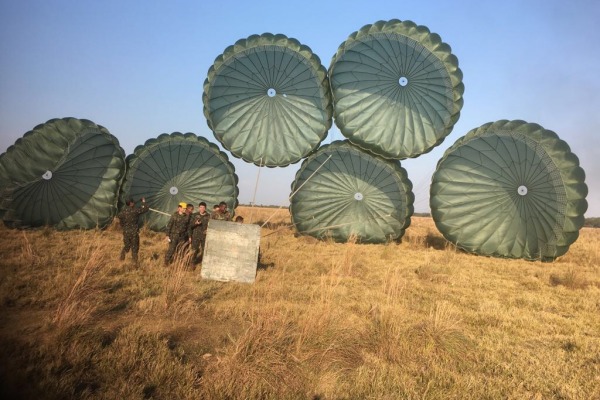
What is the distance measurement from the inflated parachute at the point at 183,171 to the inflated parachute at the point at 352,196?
298 cm

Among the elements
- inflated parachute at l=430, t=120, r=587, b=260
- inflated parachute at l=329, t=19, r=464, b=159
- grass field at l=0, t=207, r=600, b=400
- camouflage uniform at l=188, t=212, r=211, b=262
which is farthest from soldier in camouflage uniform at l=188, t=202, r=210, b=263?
inflated parachute at l=430, t=120, r=587, b=260

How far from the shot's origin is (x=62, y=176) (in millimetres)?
14586

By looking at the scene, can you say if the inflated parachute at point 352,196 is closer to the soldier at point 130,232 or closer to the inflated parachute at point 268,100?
the inflated parachute at point 268,100

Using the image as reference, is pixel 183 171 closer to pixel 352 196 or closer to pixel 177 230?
pixel 177 230

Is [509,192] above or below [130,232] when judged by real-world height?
above

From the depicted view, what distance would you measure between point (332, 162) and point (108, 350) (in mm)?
11767

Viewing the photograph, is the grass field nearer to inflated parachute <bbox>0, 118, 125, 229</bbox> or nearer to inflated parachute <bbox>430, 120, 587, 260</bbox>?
inflated parachute <bbox>430, 120, 587, 260</bbox>

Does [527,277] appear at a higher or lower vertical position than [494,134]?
lower

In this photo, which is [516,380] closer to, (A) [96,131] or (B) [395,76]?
(B) [395,76]

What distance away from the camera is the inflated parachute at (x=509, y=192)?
12977 millimetres

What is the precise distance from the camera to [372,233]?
15.2m

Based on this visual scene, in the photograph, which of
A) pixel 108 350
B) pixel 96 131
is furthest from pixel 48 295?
pixel 96 131

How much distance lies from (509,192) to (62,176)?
53.9ft

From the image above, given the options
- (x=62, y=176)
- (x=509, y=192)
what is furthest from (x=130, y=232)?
(x=509, y=192)
